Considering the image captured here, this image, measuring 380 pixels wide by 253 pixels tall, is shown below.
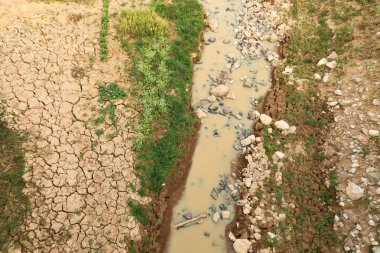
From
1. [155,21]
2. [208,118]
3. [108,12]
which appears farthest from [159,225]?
[108,12]

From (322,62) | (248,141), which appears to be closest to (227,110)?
(248,141)

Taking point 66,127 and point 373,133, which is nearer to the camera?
point 373,133

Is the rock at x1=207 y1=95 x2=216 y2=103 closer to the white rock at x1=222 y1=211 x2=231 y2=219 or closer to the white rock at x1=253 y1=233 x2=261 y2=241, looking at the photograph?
the white rock at x1=222 y1=211 x2=231 y2=219

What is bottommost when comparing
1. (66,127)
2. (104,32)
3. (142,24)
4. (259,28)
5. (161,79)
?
(66,127)

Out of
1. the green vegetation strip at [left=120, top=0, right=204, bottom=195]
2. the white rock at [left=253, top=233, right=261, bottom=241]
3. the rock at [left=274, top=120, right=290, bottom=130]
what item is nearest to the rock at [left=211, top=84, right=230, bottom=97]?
the green vegetation strip at [left=120, top=0, right=204, bottom=195]

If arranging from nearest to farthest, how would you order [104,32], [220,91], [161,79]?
[161,79] < [220,91] < [104,32]

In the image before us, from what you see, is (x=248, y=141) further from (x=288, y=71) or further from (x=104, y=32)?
(x=104, y=32)

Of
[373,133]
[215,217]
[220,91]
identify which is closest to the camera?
[215,217]

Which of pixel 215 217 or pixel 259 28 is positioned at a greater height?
pixel 259 28
